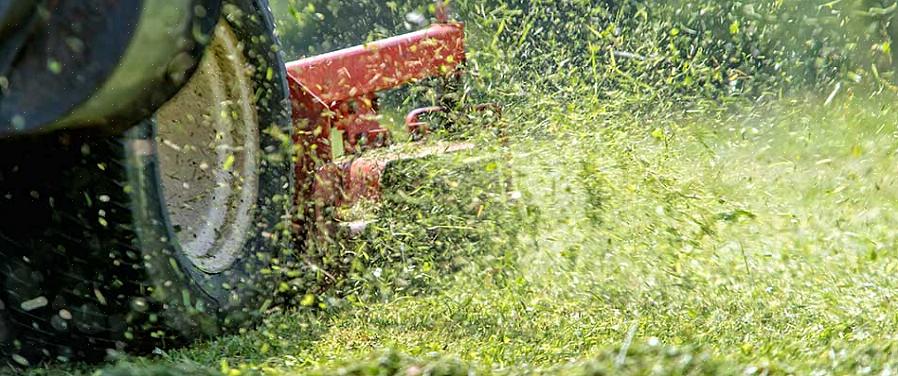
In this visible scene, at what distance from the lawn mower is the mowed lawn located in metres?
0.15

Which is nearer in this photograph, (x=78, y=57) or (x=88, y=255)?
(x=78, y=57)

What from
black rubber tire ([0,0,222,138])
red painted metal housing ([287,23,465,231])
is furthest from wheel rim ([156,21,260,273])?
black rubber tire ([0,0,222,138])

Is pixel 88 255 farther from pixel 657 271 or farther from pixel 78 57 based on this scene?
pixel 657 271

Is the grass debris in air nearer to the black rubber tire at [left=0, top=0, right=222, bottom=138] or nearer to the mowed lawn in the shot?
the mowed lawn

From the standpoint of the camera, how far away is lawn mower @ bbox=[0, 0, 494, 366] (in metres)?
2.15

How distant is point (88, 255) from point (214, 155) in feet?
2.16

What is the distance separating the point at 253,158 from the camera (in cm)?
327

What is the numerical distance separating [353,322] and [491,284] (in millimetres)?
666

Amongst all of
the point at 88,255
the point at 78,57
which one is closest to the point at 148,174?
the point at 88,255

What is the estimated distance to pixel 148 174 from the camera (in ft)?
8.67

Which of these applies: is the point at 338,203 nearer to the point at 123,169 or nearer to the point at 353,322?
the point at 353,322

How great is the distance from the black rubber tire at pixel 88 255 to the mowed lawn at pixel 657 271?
0.13 m

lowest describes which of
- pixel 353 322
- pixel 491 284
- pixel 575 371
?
pixel 491 284

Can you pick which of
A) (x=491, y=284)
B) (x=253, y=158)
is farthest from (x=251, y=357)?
(x=491, y=284)
